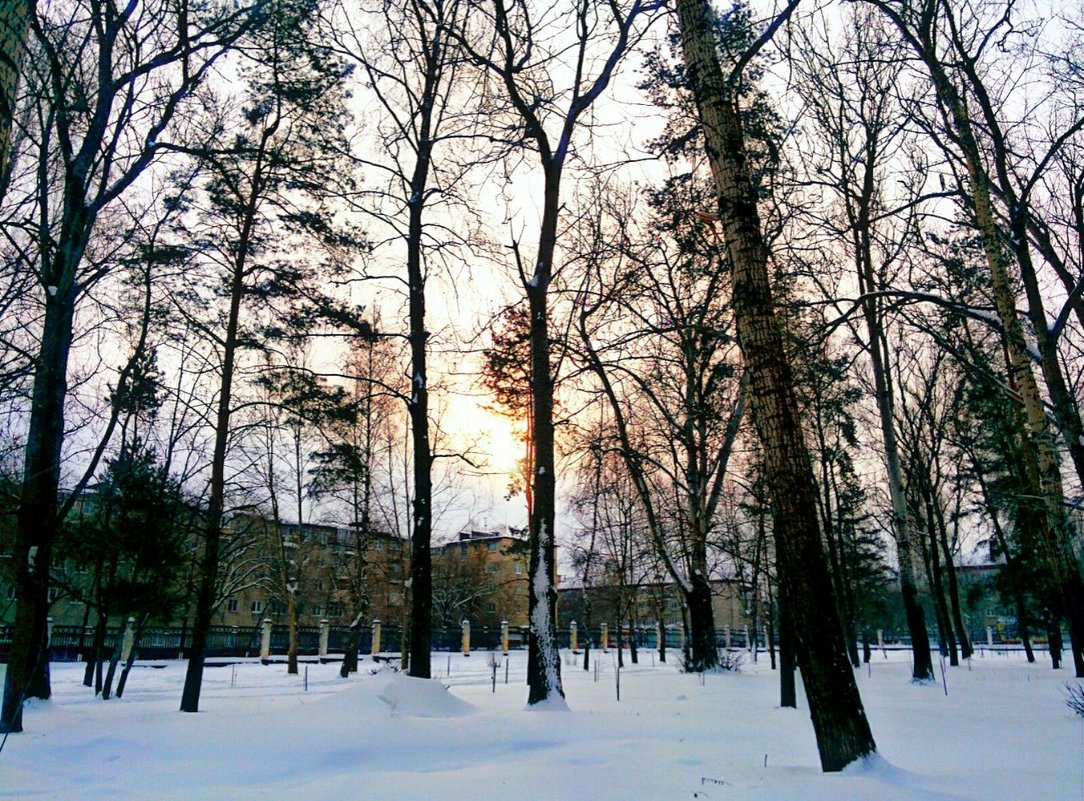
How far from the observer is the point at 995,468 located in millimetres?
22984

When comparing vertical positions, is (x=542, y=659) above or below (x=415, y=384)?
below

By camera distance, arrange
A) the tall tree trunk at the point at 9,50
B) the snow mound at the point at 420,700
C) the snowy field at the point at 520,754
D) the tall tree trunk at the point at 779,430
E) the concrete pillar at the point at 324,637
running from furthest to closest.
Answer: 1. the concrete pillar at the point at 324,637
2. the snow mound at the point at 420,700
3. the tall tree trunk at the point at 779,430
4. the snowy field at the point at 520,754
5. the tall tree trunk at the point at 9,50

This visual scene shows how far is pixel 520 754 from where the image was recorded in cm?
552

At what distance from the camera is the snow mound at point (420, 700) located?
7691 millimetres

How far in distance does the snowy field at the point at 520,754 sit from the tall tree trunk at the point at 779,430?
367mm

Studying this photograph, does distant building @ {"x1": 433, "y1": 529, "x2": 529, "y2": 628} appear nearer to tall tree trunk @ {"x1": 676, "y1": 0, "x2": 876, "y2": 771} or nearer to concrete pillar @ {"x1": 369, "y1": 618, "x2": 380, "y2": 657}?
concrete pillar @ {"x1": 369, "y1": 618, "x2": 380, "y2": 657}

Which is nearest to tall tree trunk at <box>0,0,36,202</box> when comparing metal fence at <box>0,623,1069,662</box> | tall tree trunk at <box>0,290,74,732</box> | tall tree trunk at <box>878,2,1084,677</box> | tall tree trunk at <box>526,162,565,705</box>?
tall tree trunk at <box>0,290,74,732</box>

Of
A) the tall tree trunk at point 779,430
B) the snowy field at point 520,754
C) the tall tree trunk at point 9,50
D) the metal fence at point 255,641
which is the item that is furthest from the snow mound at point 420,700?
the metal fence at point 255,641

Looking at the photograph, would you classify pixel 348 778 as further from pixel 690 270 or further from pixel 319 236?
pixel 690 270

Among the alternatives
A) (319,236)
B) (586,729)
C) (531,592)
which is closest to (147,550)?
(319,236)

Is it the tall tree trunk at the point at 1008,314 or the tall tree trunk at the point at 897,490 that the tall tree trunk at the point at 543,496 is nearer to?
the tall tree trunk at the point at 1008,314

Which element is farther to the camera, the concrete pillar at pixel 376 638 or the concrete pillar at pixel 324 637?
the concrete pillar at pixel 376 638

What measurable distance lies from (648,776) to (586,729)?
8.71ft

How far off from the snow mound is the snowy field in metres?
0.02
